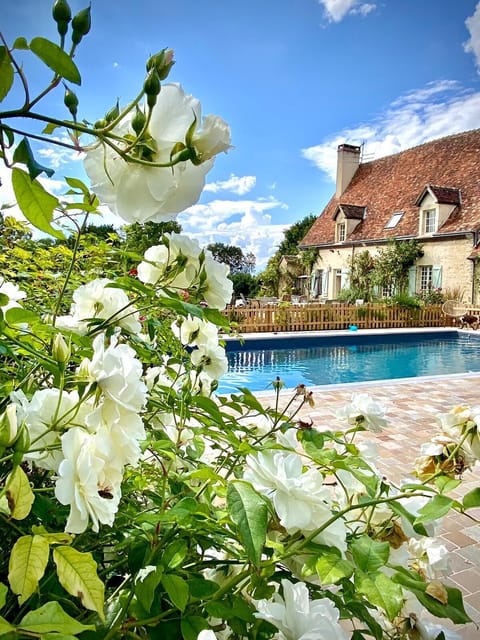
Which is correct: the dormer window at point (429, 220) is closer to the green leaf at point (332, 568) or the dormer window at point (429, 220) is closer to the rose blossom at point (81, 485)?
the green leaf at point (332, 568)

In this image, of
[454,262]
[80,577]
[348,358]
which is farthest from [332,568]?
[454,262]

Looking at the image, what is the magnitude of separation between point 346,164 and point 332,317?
12.3m

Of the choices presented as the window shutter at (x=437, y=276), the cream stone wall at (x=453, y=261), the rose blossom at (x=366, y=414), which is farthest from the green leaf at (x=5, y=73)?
the window shutter at (x=437, y=276)

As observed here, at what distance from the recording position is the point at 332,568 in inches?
21.4

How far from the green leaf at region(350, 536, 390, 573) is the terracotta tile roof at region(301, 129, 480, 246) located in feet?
61.6

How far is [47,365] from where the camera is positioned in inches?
22.6

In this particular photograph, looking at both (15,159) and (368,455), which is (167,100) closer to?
(15,159)

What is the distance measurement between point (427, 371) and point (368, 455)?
33.3ft

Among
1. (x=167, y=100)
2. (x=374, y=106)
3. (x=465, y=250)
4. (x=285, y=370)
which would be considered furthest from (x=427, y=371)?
(x=374, y=106)

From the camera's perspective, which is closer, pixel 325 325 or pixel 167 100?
pixel 167 100

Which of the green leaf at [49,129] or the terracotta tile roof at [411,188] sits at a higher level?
the terracotta tile roof at [411,188]

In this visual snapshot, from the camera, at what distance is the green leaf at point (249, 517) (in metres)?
0.51

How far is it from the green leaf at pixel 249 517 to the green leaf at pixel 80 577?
0.53 ft

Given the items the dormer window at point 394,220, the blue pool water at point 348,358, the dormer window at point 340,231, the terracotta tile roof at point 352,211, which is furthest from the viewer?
the dormer window at point 340,231
